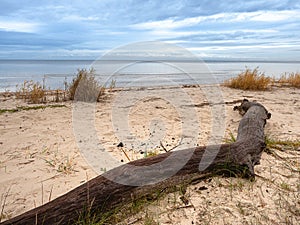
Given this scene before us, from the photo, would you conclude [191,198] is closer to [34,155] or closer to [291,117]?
[34,155]

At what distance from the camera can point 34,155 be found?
2.90 metres

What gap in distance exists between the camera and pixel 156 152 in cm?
286

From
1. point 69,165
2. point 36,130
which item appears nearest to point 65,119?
point 36,130

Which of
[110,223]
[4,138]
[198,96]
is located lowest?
[110,223]

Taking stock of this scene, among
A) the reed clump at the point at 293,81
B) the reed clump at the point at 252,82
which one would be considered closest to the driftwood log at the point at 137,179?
the reed clump at the point at 252,82

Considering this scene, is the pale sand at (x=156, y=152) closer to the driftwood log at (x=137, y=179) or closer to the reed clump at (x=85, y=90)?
the driftwood log at (x=137, y=179)

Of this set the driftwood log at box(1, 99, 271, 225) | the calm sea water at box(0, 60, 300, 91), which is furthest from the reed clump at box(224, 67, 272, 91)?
the driftwood log at box(1, 99, 271, 225)

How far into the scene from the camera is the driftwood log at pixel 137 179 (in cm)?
165

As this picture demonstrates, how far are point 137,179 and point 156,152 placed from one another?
0.96 meters

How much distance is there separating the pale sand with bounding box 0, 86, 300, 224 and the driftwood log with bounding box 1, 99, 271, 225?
0.12 m

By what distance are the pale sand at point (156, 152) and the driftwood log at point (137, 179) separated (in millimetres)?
121

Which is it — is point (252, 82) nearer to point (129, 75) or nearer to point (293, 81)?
point (293, 81)

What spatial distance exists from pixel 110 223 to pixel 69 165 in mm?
1004

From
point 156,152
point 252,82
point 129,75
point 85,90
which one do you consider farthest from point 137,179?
point 129,75
